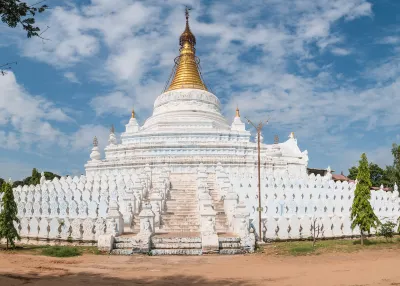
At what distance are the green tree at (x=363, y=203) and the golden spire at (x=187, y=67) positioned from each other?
3485 cm

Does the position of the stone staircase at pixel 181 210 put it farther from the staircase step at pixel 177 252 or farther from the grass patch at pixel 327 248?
the grass patch at pixel 327 248

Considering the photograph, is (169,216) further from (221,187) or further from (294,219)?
(294,219)

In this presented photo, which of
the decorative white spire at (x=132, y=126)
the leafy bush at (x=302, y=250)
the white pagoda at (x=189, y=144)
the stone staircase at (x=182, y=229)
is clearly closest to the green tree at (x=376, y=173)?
the white pagoda at (x=189, y=144)

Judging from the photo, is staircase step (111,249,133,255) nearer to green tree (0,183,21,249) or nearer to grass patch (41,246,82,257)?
grass patch (41,246,82,257)

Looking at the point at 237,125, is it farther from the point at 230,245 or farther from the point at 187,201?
the point at 230,245

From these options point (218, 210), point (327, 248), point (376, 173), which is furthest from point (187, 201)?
point (376, 173)

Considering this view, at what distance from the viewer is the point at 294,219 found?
22859 millimetres

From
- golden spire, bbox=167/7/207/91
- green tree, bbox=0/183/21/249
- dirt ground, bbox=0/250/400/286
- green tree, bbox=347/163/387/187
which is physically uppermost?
golden spire, bbox=167/7/207/91

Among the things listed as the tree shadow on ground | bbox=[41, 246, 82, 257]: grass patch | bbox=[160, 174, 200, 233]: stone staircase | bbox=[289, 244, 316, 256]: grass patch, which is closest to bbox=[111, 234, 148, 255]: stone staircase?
bbox=[41, 246, 82, 257]: grass patch

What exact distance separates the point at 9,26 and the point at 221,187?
Answer: 1962 centimetres

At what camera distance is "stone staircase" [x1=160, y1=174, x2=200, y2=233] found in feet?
72.6

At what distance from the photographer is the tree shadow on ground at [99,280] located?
11414 mm

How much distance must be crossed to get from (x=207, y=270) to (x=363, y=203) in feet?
34.1

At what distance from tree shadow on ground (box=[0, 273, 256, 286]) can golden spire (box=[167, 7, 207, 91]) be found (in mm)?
42131
